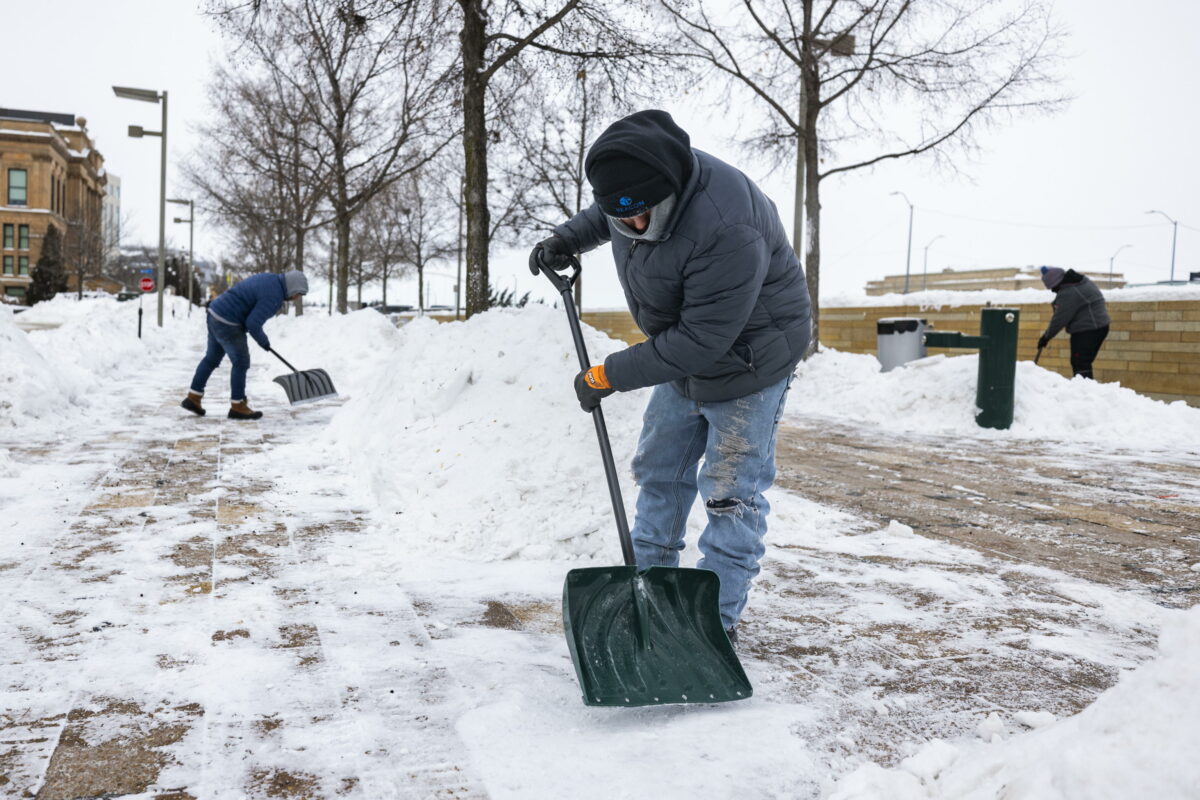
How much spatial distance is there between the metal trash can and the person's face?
1106 centimetres

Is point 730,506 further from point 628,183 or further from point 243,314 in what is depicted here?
point 243,314

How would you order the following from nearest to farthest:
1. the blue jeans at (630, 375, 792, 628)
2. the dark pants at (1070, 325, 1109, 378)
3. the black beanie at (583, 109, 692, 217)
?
1. the black beanie at (583, 109, 692, 217)
2. the blue jeans at (630, 375, 792, 628)
3. the dark pants at (1070, 325, 1109, 378)

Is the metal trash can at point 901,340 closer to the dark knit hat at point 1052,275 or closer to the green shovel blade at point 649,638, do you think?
the dark knit hat at point 1052,275

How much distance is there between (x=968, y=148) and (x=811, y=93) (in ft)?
9.48

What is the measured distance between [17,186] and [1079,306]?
78.8m

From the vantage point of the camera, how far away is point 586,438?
4719mm

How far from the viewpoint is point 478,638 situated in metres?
3.09

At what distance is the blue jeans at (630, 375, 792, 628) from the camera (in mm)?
2922

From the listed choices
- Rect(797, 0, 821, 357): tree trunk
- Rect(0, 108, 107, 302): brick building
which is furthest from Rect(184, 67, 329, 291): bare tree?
Rect(0, 108, 107, 302): brick building

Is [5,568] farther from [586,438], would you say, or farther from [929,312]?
[929,312]

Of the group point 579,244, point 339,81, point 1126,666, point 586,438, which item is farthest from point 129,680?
point 339,81

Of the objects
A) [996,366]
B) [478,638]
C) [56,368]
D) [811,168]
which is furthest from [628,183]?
[811,168]

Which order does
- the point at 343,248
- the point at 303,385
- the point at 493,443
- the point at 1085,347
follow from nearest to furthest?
the point at 493,443, the point at 303,385, the point at 1085,347, the point at 343,248

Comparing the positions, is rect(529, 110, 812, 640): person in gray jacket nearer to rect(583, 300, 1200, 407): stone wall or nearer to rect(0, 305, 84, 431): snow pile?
rect(0, 305, 84, 431): snow pile
